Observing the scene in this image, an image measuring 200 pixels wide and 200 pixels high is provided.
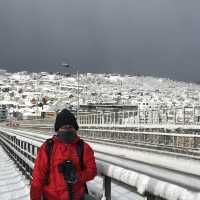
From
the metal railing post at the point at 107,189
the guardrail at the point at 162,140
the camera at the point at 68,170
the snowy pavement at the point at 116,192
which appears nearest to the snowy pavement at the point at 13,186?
the snowy pavement at the point at 116,192

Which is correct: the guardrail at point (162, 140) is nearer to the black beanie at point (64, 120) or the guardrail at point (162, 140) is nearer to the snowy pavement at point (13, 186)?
the snowy pavement at point (13, 186)

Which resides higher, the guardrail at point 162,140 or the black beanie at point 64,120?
the black beanie at point 64,120

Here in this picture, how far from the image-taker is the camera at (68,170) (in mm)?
4598

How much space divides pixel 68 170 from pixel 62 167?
2.6 inches

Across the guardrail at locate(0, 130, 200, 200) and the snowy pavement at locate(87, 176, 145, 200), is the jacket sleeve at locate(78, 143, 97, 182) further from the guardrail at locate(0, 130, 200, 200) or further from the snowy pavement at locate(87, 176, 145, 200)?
the snowy pavement at locate(87, 176, 145, 200)

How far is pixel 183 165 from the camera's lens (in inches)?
613

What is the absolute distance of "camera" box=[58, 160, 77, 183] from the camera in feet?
15.1

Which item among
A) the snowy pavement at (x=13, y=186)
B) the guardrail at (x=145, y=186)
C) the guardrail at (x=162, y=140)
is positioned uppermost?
the guardrail at (x=145, y=186)

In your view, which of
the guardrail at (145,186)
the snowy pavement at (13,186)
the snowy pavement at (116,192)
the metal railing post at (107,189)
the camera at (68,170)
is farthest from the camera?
the snowy pavement at (13,186)

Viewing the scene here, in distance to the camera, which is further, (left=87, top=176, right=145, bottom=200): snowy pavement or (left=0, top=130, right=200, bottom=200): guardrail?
(left=87, top=176, right=145, bottom=200): snowy pavement

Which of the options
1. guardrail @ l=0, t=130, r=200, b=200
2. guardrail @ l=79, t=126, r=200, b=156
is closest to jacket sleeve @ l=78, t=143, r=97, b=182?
guardrail @ l=0, t=130, r=200, b=200

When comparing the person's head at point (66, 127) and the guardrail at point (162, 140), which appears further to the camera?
the guardrail at point (162, 140)

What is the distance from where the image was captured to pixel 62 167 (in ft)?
15.1

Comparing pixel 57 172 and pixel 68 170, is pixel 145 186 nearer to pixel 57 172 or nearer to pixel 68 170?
pixel 68 170
